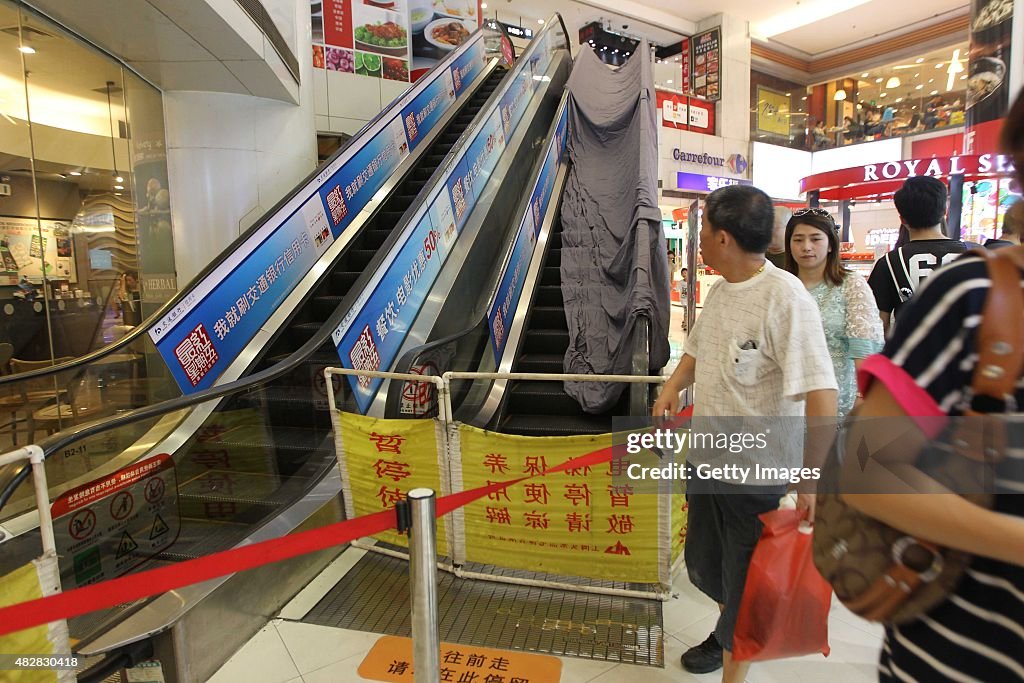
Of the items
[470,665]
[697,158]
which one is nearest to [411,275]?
[470,665]

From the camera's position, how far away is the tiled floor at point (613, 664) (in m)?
2.27

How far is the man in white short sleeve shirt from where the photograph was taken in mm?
A: 1632

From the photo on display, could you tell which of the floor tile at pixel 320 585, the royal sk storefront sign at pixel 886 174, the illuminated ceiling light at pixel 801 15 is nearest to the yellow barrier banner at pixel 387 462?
the floor tile at pixel 320 585

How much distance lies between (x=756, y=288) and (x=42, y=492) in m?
2.28

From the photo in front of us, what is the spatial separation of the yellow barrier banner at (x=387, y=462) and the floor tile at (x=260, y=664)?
2.44 feet

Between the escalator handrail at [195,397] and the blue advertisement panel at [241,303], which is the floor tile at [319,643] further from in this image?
the blue advertisement panel at [241,303]

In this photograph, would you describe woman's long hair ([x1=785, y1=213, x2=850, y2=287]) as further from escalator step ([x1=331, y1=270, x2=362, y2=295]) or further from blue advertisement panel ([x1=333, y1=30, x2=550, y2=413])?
escalator step ([x1=331, y1=270, x2=362, y2=295])

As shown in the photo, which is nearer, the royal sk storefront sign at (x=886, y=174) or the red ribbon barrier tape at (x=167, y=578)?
the red ribbon barrier tape at (x=167, y=578)

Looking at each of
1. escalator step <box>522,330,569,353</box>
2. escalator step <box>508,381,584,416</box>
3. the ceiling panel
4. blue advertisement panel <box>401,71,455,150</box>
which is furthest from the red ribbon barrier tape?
the ceiling panel

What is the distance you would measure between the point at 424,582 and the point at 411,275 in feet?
11.9

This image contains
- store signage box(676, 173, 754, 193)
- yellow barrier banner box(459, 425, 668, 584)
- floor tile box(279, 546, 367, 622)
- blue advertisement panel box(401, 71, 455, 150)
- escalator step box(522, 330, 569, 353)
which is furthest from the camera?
store signage box(676, 173, 754, 193)

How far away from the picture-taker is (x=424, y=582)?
162 centimetres

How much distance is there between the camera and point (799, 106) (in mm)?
20875

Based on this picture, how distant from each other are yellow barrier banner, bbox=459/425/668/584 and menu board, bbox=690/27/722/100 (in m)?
15.3
